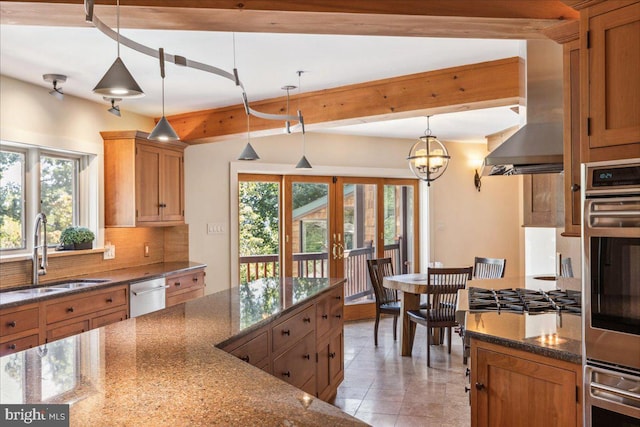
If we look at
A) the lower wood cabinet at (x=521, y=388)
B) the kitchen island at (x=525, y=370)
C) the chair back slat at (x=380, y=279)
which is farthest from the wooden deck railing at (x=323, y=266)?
the lower wood cabinet at (x=521, y=388)

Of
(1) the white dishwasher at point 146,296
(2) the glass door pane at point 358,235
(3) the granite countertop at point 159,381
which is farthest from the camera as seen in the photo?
(2) the glass door pane at point 358,235

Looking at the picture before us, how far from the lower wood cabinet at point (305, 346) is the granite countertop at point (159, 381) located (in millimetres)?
138

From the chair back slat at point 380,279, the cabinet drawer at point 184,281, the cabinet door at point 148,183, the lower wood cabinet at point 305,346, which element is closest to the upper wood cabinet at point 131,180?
the cabinet door at point 148,183

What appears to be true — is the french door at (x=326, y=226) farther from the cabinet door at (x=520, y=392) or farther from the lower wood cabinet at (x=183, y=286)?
the cabinet door at (x=520, y=392)

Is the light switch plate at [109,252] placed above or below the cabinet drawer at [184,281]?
above

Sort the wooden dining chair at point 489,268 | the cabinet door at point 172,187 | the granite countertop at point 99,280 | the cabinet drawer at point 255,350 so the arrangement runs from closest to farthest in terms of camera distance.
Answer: the cabinet drawer at point 255,350, the granite countertop at point 99,280, the cabinet door at point 172,187, the wooden dining chair at point 489,268

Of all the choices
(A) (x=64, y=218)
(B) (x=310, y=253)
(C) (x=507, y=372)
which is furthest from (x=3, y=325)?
(B) (x=310, y=253)

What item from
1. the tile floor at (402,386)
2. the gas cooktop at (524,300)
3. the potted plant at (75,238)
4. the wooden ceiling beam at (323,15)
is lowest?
the tile floor at (402,386)

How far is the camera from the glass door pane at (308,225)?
22.3ft

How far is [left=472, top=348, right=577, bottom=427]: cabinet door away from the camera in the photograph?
2156 millimetres

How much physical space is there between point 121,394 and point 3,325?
2.33 metres

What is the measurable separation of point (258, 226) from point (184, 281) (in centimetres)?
151

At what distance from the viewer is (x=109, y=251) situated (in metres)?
5.08

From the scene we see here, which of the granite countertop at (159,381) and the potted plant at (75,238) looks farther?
the potted plant at (75,238)
